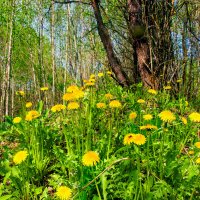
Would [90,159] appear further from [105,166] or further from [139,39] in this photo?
[139,39]

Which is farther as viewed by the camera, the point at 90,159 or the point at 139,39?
the point at 139,39

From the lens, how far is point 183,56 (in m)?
4.52

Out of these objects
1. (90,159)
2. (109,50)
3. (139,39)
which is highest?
(139,39)

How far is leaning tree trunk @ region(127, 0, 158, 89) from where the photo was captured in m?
4.91

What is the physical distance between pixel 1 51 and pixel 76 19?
6.78 metres

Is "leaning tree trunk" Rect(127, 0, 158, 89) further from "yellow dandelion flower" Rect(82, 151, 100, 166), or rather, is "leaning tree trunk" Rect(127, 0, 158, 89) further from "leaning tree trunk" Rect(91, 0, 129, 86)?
"yellow dandelion flower" Rect(82, 151, 100, 166)

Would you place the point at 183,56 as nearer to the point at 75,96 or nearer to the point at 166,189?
the point at 75,96

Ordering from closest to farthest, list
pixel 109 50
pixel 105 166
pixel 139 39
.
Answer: pixel 105 166
pixel 139 39
pixel 109 50

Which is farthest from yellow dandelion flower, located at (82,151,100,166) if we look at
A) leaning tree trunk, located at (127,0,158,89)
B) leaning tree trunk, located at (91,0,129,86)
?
leaning tree trunk, located at (91,0,129,86)

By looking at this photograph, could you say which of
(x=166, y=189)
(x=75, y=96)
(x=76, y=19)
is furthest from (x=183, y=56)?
(x=76, y=19)

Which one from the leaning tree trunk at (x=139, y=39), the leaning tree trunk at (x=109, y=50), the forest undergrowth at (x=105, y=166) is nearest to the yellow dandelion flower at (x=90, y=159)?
the forest undergrowth at (x=105, y=166)

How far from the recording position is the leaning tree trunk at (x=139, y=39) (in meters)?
4.91

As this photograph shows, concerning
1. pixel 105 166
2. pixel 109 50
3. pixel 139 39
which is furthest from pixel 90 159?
pixel 109 50

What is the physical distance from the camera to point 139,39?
4957 mm
